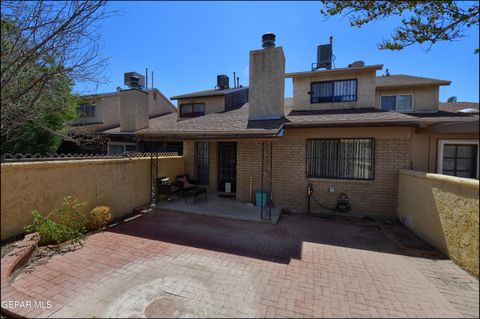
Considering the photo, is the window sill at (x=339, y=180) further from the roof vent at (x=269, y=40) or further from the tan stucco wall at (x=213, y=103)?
the tan stucco wall at (x=213, y=103)

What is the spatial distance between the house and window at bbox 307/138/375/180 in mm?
30

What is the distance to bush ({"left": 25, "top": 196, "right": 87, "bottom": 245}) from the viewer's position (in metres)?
4.34

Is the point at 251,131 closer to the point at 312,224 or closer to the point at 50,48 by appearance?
the point at 312,224

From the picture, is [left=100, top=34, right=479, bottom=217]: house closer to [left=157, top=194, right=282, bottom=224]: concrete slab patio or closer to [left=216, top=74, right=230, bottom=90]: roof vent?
[left=157, top=194, right=282, bottom=224]: concrete slab patio

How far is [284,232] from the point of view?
5863 millimetres

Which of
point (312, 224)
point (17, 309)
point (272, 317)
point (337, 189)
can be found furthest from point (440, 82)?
point (17, 309)

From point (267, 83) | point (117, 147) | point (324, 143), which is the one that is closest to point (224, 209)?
point (324, 143)

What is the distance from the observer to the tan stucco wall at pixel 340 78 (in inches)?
357

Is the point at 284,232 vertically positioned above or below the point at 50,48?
below

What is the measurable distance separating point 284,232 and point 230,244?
1631mm

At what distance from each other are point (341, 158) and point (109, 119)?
16.9 metres
